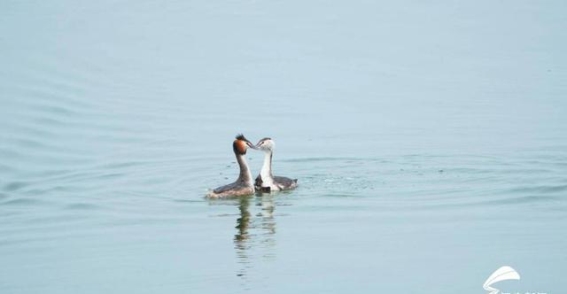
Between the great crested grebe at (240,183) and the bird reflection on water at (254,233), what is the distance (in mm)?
148

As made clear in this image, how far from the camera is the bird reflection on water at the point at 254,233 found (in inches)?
726

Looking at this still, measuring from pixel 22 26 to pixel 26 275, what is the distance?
23.7 meters

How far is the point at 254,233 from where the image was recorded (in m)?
20.1

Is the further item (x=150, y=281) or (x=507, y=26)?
(x=507, y=26)

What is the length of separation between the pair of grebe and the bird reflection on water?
169mm

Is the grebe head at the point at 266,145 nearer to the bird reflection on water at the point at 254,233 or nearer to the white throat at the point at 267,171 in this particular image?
the white throat at the point at 267,171

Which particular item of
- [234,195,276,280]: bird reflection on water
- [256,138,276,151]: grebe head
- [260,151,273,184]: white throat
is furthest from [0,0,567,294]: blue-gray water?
[256,138,276,151]: grebe head

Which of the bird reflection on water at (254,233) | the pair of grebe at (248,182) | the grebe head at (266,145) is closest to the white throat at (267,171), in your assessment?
the pair of grebe at (248,182)

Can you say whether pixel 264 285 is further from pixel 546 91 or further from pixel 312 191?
pixel 546 91

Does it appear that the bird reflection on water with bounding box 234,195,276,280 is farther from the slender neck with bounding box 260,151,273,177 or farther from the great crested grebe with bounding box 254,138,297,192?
Result: the slender neck with bounding box 260,151,273,177

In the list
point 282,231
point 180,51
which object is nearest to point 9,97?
point 180,51

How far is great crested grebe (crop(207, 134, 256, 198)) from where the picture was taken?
22.5m

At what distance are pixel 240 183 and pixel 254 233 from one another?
3.00m

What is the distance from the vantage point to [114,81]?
34312 mm
